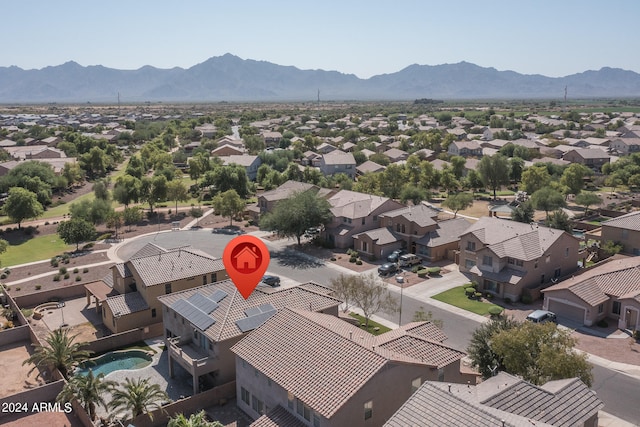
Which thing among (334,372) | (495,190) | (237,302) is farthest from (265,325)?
(495,190)

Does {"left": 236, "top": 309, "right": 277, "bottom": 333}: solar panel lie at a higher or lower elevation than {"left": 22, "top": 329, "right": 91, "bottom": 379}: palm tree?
higher

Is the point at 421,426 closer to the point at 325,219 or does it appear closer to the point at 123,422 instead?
the point at 123,422

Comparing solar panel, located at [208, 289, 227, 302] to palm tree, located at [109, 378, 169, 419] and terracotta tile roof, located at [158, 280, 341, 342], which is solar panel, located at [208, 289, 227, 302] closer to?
terracotta tile roof, located at [158, 280, 341, 342]

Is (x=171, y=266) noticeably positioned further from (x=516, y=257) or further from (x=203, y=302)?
(x=516, y=257)

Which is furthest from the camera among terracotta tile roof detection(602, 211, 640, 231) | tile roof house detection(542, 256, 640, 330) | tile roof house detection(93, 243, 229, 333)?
terracotta tile roof detection(602, 211, 640, 231)

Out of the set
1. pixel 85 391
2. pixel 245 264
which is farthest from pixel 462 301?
pixel 85 391

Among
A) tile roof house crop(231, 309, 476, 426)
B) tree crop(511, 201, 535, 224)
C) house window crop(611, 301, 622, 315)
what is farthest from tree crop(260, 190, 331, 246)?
house window crop(611, 301, 622, 315)

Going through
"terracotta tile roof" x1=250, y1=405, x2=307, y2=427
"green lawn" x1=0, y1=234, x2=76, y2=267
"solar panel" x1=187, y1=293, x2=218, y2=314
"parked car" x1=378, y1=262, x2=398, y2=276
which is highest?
"solar panel" x1=187, y1=293, x2=218, y2=314
